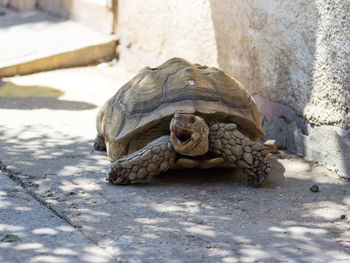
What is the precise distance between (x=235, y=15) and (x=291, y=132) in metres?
1.30

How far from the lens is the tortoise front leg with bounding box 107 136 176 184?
12.7 feet

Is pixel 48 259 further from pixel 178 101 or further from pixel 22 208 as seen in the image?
pixel 178 101

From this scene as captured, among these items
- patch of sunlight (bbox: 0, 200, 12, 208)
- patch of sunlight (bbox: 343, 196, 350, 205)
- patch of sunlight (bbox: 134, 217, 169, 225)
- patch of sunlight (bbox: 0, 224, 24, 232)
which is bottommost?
patch of sunlight (bbox: 0, 200, 12, 208)

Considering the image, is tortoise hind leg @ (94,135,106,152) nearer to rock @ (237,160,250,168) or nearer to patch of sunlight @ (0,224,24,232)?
rock @ (237,160,250,168)

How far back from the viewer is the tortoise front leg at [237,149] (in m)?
3.89

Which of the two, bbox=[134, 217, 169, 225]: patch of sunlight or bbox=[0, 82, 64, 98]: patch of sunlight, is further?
bbox=[0, 82, 64, 98]: patch of sunlight

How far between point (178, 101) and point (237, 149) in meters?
0.51

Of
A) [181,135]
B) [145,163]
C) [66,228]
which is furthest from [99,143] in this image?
[66,228]

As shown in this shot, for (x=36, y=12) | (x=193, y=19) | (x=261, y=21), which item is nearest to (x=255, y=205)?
(x=261, y=21)

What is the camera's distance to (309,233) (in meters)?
3.21

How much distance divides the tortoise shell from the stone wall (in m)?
0.52

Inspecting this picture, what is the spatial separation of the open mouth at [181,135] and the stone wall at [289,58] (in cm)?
118

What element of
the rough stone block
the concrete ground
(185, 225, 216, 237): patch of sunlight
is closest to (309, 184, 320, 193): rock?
the concrete ground

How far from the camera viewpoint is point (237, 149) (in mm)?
3895
